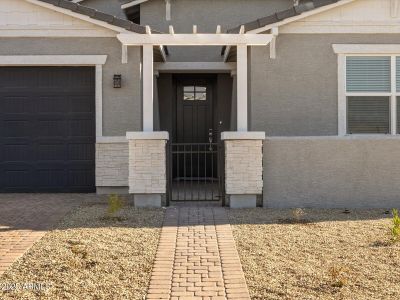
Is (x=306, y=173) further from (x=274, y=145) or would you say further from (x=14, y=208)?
(x=14, y=208)

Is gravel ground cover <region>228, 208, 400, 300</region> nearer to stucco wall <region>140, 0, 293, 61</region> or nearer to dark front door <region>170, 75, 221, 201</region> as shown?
dark front door <region>170, 75, 221, 201</region>

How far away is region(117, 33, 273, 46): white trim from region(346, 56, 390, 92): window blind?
98.9 inches

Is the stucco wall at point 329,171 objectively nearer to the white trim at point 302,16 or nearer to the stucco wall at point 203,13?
the white trim at point 302,16

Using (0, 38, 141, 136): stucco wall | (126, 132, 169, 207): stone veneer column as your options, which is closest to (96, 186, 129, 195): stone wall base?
(0, 38, 141, 136): stucco wall

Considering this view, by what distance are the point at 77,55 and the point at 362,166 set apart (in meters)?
6.45

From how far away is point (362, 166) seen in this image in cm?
868

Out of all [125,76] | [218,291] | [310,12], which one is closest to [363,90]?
[310,12]

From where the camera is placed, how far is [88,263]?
5258 mm

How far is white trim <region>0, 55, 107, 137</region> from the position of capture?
10.5m

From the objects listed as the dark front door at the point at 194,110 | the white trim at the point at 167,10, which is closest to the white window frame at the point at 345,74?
the dark front door at the point at 194,110

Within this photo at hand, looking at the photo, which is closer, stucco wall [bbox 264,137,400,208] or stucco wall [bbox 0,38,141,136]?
stucco wall [bbox 264,137,400,208]

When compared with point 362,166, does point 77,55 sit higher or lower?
higher

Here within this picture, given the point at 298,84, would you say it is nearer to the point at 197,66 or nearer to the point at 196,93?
the point at 197,66

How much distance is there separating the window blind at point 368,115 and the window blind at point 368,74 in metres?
0.25
